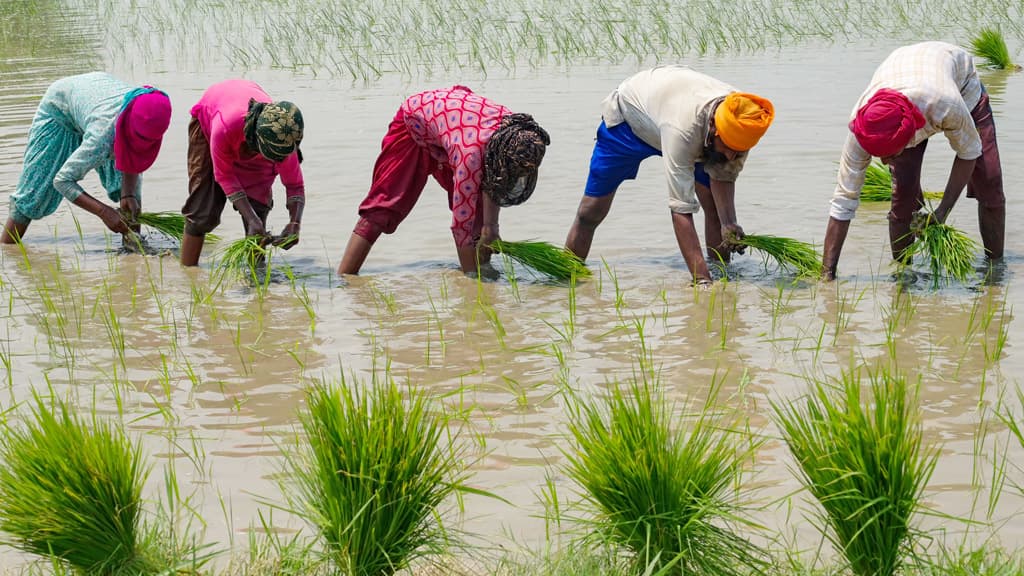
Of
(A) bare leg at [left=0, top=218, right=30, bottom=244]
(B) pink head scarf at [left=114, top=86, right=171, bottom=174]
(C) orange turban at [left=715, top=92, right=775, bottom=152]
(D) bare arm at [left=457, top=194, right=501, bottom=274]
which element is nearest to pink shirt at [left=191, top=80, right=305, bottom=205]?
(B) pink head scarf at [left=114, top=86, right=171, bottom=174]

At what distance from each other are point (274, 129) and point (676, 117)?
1.65 m

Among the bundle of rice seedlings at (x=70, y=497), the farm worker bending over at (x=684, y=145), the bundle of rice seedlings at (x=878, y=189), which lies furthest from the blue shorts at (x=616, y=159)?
the bundle of rice seedlings at (x=70, y=497)

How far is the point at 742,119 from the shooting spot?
4.35 m

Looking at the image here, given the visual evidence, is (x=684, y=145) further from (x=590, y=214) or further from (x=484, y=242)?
(x=484, y=242)

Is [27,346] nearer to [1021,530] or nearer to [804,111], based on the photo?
[1021,530]

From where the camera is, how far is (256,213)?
17.5 ft

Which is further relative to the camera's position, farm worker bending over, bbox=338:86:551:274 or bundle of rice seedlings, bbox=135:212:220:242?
bundle of rice seedlings, bbox=135:212:220:242

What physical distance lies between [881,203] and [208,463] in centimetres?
444

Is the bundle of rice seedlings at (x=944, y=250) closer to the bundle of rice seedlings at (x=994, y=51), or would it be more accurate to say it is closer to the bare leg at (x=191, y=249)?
the bare leg at (x=191, y=249)

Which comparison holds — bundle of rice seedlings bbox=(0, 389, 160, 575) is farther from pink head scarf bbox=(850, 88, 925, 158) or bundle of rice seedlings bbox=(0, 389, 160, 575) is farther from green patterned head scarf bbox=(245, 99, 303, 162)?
pink head scarf bbox=(850, 88, 925, 158)

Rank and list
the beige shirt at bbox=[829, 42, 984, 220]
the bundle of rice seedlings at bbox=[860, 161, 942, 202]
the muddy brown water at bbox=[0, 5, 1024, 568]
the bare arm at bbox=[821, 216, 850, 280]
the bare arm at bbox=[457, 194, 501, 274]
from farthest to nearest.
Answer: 1. the bundle of rice seedlings at bbox=[860, 161, 942, 202]
2. the bare arm at bbox=[457, 194, 501, 274]
3. the bare arm at bbox=[821, 216, 850, 280]
4. the beige shirt at bbox=[829, 42, 984, 220]
5. the muddy brown water at bbox=[0, 5, 1024, 568]

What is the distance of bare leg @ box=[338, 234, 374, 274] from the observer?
5.34m

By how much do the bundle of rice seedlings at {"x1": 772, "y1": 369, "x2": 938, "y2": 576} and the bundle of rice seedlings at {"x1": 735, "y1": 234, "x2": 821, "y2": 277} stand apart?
2642 mm

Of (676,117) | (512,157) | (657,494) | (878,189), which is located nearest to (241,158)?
(512,157)
